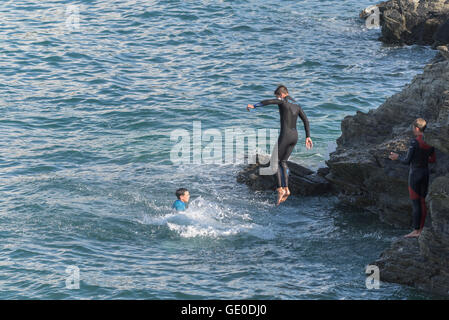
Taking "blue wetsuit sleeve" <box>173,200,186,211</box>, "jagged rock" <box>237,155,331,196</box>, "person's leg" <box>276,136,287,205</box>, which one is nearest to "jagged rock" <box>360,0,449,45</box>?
"jagged rock" <box>237,155,331,196</box>

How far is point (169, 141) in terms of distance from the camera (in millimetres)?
24766

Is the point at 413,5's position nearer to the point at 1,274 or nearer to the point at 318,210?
the point at 318,210

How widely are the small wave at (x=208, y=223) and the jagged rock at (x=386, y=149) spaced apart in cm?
258

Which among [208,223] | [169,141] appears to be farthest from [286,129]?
[169,141]

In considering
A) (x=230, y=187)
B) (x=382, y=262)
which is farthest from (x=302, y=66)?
(x=382, y=262)

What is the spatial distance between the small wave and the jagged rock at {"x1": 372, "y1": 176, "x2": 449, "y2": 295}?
368 cm

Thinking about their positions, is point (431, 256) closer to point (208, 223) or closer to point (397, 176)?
point (397, 176)

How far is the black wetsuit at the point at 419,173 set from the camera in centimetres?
1459

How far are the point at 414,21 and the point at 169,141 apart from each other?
50.2 feet

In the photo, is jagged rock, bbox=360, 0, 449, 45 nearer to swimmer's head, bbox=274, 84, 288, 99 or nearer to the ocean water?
the ocean water

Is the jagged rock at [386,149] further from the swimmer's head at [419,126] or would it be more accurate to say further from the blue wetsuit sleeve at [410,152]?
the blue wetsuit sleeve at [410,152]

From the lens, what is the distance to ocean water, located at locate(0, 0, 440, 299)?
15.2 metres

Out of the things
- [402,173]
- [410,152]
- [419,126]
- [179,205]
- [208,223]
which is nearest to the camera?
[419,126]

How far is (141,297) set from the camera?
14.2 m
